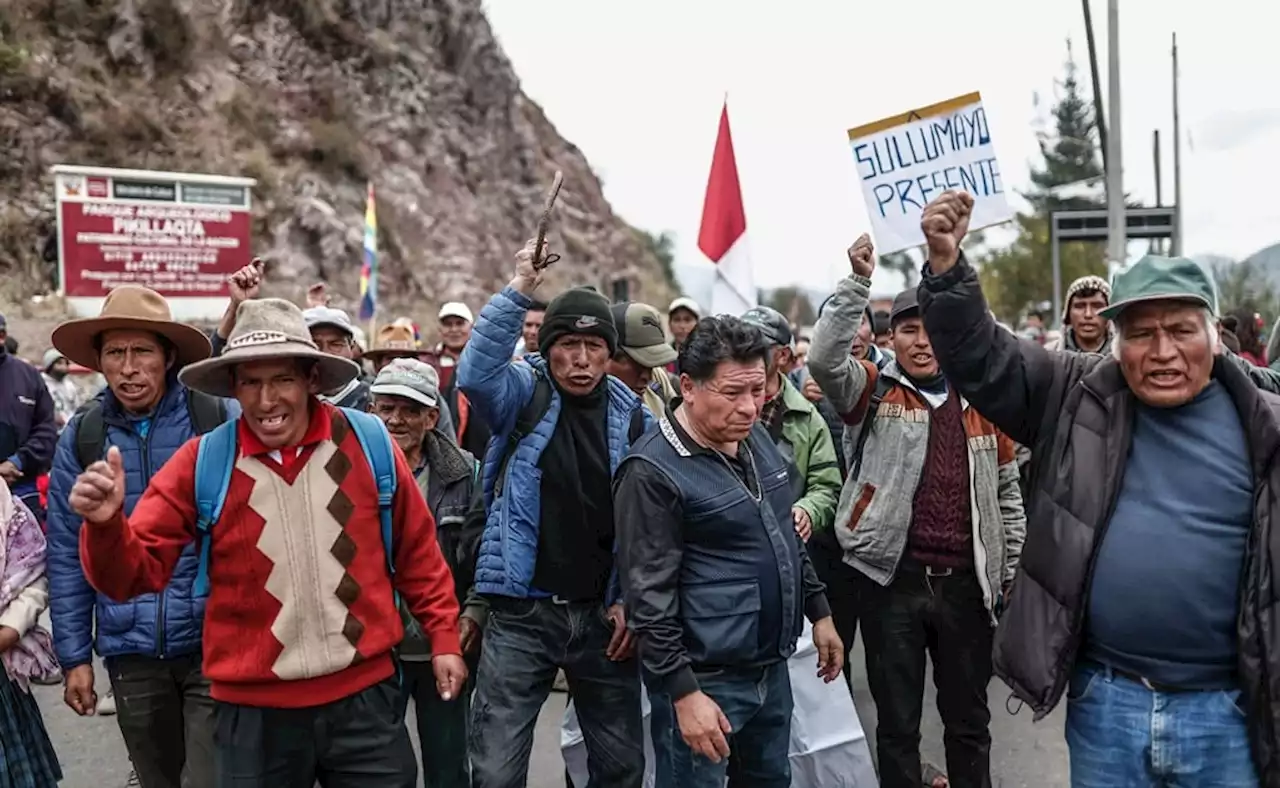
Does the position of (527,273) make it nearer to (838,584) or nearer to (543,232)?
(543,232)

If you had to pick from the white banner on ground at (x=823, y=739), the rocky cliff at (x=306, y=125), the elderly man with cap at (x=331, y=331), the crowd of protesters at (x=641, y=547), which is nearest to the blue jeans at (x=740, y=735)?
the crowd of protesters at (x=641, y=547)

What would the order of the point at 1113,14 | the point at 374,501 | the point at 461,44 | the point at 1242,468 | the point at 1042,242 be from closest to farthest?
1. the point at 1242,468
2. the point at 374,501
3. the point at 1113,14
4. the point at 461,44
5. the point at 1042,242

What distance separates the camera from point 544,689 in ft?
11.2

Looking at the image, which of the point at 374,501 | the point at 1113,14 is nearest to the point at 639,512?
the point at 374,501

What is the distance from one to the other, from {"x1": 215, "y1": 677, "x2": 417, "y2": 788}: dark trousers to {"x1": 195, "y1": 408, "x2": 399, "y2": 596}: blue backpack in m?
0.35

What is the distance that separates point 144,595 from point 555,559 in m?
1.23

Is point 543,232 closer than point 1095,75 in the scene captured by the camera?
Yes

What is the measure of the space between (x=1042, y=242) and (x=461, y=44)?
22.0 m

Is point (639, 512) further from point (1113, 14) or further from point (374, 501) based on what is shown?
point (1113, 14)

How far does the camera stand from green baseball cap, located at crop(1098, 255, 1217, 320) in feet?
7.77

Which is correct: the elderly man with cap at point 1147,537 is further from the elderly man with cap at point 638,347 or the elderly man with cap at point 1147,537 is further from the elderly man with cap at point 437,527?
the elderly man with cap at point 638,347

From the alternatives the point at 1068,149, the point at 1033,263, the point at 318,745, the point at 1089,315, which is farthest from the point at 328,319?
the point at 1068,149

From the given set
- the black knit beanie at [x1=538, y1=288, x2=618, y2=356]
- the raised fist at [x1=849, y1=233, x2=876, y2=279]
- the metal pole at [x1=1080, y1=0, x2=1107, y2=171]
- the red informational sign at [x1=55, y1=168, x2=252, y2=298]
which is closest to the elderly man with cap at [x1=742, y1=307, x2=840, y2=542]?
the raised fist at [x1=849, y1=233, x2=876, y2=279]

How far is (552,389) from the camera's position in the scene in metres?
3.45
